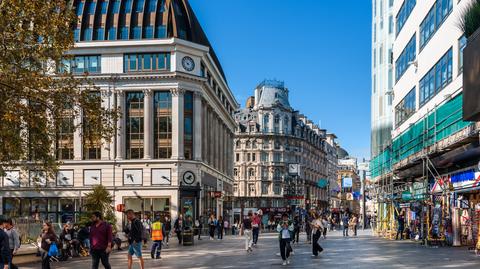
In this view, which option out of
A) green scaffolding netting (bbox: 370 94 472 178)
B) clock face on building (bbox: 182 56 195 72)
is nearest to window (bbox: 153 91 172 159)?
clock face on building (bbox: 182 56 195 72)

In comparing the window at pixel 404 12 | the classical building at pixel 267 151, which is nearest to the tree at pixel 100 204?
the window at pixel 404 12

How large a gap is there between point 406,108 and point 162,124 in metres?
29.5

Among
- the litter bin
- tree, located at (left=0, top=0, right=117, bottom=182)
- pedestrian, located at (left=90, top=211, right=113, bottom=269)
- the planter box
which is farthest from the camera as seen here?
the litter bin

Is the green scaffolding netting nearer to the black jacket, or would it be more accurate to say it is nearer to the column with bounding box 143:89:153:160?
the black jacket

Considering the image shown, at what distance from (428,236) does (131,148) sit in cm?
4068

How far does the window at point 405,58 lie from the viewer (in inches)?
1661

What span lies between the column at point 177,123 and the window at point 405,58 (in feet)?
80.4

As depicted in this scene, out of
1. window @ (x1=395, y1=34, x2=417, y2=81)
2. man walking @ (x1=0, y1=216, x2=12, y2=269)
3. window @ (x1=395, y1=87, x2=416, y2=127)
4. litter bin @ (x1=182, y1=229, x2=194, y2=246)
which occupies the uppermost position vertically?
window @ (x1=395, y1=34, x2=417, y2=81)

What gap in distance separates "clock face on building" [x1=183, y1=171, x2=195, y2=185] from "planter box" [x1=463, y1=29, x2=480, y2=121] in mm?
55760

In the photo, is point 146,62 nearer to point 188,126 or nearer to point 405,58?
point 188,126

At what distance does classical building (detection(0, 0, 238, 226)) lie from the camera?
67062 millimetres

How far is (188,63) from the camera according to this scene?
68375 mm

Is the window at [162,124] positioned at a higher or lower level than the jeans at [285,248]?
higher

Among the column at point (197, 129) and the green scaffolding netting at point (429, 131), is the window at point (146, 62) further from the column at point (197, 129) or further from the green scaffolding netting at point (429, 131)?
the green scaffolding netting at point (429, 131)
